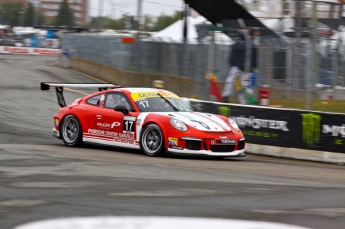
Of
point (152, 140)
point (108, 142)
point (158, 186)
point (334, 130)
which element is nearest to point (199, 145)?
point (152, 140)

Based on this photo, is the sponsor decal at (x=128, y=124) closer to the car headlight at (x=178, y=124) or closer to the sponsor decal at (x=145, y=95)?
the sponsor decal at (x=145, y=95)

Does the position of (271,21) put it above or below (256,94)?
above

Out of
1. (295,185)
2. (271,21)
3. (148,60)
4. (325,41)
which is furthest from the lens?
(148,60)

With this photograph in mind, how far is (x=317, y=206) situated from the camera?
291 inches

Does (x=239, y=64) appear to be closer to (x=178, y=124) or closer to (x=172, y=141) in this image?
(x=178, y=124)

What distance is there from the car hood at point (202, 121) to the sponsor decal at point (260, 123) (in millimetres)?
1429

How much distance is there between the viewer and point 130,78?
29266mm

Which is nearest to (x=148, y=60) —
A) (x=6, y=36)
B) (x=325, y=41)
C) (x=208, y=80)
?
(x=208, y=80)

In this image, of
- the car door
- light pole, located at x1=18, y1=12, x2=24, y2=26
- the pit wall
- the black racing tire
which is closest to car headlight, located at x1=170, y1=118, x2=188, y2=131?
the car door

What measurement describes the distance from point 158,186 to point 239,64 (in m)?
10.5

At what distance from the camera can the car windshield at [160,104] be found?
43.2ft

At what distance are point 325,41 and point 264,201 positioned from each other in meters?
11.1

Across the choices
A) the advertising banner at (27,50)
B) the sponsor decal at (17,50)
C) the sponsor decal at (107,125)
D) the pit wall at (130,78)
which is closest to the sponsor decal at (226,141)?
the sponsor decal at (107,125)

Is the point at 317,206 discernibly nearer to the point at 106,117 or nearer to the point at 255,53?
the point at 106,117
